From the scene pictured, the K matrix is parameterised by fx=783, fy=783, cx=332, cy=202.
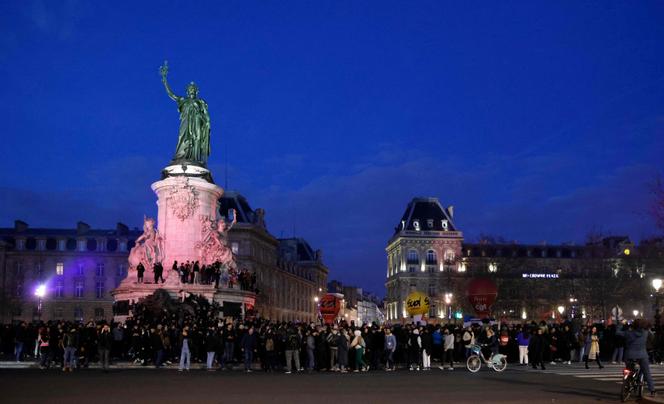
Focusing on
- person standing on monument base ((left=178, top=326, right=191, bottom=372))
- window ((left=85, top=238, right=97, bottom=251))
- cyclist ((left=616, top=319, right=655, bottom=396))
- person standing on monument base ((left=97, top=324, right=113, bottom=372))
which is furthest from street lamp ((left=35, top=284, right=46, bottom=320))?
cyclist ((left=616, top=319, right=655, bottom=396))

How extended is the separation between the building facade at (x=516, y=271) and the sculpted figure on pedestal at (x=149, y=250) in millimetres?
57332

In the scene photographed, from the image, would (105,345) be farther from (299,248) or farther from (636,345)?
(299,248)

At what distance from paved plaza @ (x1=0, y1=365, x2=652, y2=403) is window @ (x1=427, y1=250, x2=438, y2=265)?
4235 inches

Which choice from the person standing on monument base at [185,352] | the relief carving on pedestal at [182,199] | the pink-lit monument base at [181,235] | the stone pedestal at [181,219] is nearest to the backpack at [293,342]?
the person standing on monument base at [185,352]

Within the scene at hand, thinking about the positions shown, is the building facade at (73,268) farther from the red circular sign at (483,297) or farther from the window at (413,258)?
the red circular sign at (483,297)

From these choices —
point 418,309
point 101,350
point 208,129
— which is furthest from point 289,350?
point 208,129

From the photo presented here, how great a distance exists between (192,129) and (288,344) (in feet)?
62.1

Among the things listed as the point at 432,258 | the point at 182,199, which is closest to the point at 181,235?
the point at 182,199

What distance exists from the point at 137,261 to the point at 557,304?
8334 centimetres

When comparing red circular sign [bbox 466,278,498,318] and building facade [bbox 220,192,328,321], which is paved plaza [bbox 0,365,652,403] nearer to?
red circular sign [bbox 466,278,498,318]

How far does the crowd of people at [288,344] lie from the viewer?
2892 cm

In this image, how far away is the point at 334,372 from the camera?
2850 centimetres

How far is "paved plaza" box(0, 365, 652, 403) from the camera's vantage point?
60.8ft

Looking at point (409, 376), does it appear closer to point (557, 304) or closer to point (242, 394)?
point (242, 394)
